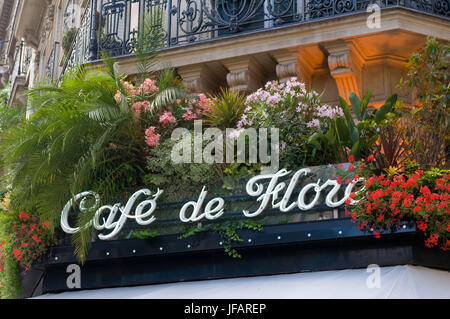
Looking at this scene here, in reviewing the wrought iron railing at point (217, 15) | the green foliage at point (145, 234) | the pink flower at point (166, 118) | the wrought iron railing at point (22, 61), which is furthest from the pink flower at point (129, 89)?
the wrought iron railing at point (22, 61)

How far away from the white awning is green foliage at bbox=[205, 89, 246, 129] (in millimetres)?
2161

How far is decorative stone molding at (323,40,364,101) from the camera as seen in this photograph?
407 inches

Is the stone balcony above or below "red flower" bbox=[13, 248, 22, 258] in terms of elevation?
above

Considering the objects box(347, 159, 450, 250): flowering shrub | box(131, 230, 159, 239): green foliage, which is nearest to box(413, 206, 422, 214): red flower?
box(347, 159, 450, 250): flowering shrub

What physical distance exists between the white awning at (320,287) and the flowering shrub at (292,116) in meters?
1.70

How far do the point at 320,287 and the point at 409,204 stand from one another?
132 cm

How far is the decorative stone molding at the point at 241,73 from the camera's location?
1102 cm

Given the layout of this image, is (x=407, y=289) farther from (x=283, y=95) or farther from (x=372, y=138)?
(x=283, y=95)

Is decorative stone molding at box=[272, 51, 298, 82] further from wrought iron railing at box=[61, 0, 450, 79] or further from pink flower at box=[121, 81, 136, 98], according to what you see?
pink flower at box=[121, 81, 136, 98]

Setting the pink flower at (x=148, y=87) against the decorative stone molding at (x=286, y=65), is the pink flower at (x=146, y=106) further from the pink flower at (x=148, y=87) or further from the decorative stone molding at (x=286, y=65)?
the decorative stone molding at (x=286, y=65)

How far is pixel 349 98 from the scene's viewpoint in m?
10.1

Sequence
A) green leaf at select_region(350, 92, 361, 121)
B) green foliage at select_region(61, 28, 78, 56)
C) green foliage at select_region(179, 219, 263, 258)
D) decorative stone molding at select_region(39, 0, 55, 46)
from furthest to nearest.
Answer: decorative stone molding at select_region(39, 0, 55, 46), green foliage at select_region(61, 28, 78, 56), green leaf at select_region(350, 92, 361, 121), green foliage at select_region(179, 219, 263, 258)

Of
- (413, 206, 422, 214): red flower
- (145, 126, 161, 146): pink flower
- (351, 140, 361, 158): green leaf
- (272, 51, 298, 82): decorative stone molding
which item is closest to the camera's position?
(413, 206, 422, 214): red flower

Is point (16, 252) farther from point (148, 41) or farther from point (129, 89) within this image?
point (148, 41)
